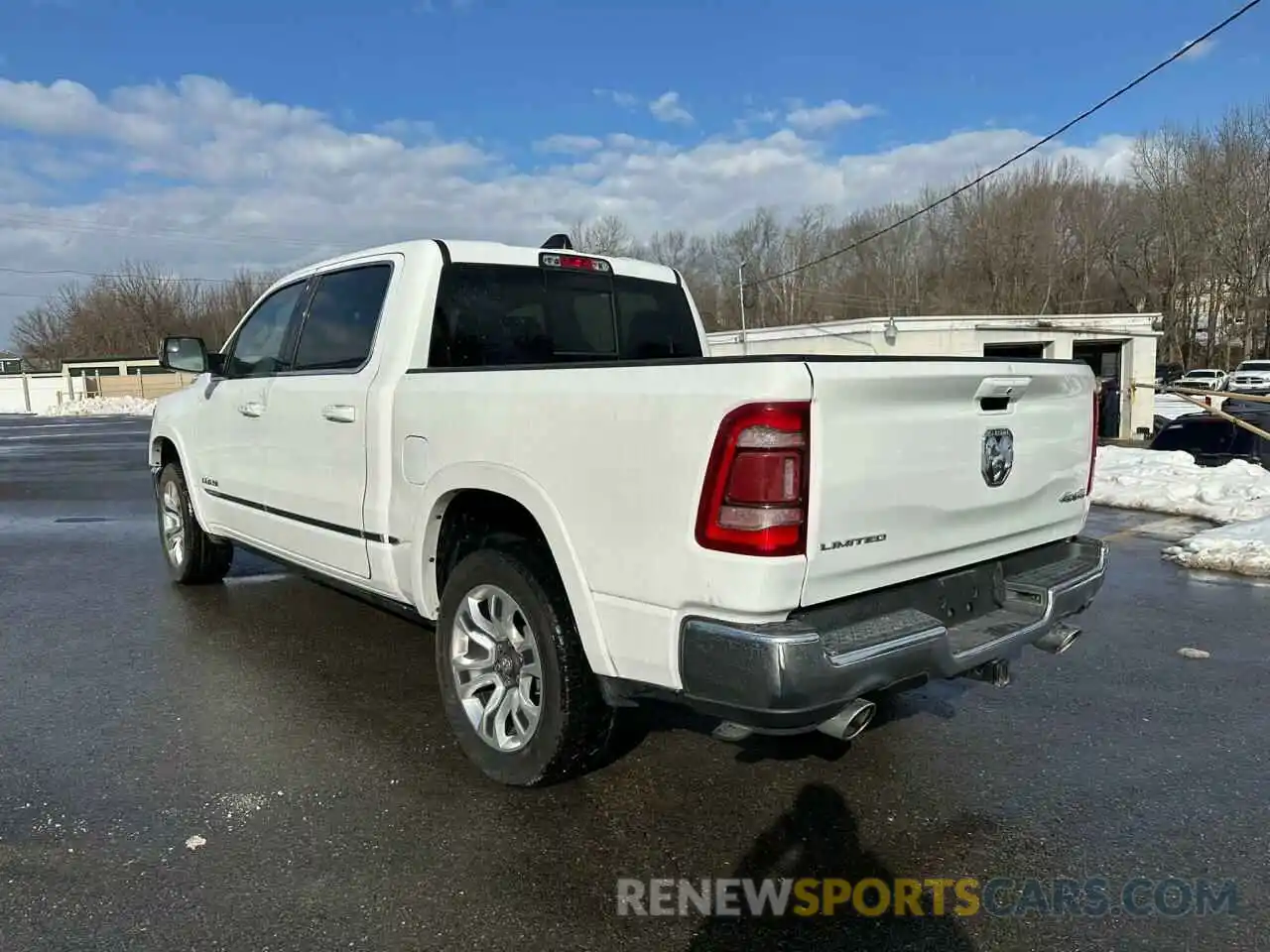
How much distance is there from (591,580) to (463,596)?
800 millimetres

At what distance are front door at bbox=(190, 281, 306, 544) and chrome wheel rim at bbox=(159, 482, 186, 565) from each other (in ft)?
2.25

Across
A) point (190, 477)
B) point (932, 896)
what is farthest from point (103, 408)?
point (932, 896)

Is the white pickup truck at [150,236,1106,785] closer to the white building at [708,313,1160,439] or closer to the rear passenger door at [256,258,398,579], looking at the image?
the rear passenger door at [256,258,398,579]

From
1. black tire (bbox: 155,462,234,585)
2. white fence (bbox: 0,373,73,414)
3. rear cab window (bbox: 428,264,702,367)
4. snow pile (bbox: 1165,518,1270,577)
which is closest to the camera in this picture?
rear cab window (bbox: 428,264,702,367)

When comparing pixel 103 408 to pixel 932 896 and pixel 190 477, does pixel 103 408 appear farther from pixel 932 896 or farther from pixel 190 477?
pixel 932 896

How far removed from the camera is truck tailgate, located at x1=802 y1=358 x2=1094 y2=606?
2.60 metres

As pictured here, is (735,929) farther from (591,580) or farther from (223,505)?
(223,505)

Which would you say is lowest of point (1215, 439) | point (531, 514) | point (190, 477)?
point (1215, 439)

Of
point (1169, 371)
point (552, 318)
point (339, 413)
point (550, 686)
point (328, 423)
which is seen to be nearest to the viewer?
point (550, 686)

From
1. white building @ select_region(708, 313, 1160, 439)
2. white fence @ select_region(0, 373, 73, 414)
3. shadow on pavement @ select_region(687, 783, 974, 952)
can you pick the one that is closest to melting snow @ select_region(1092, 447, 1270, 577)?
shadow on pavement @ select_region(687, 783, 974, 952)

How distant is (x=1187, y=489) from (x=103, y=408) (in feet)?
168

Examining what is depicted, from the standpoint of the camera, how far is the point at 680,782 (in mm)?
3484

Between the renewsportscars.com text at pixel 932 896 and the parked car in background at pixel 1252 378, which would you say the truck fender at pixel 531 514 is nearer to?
the renewsportscars.com text at pixel 932 896

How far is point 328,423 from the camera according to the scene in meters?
4.20
